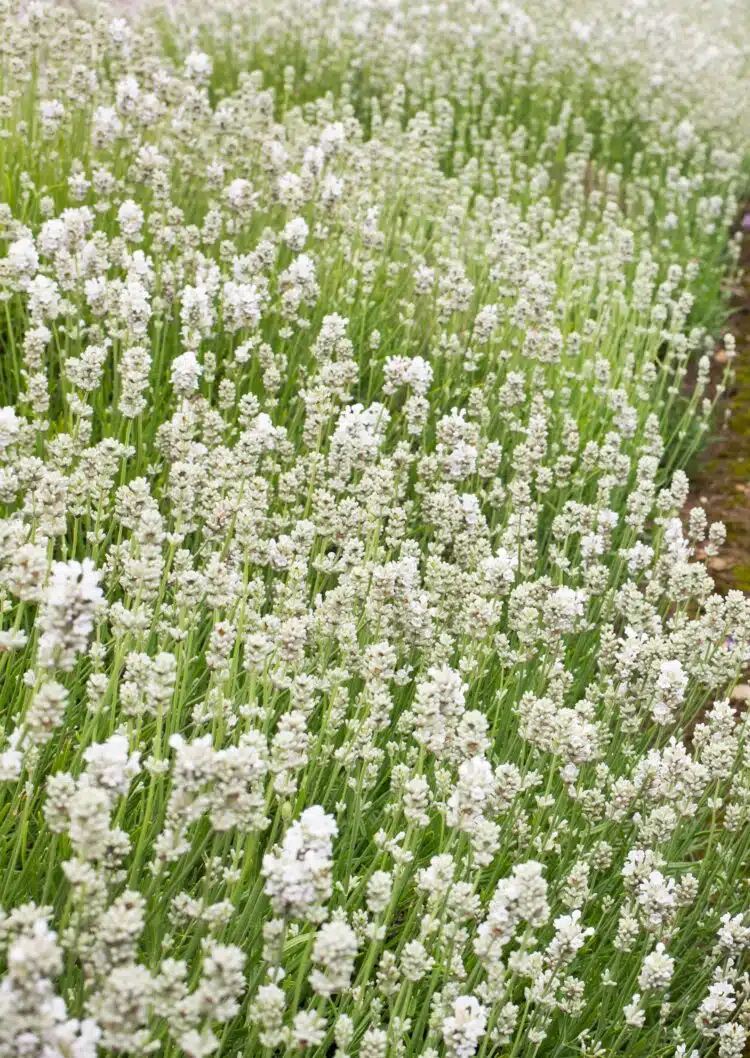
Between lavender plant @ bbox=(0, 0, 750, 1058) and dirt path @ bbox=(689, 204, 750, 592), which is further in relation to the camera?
dirt path @ bbox=(689, 204, 750, 592)

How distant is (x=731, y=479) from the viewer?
5.82m

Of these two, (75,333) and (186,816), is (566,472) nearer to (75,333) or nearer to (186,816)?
(75,333)

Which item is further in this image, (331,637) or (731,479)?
(731,479)

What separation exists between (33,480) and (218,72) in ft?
20.7

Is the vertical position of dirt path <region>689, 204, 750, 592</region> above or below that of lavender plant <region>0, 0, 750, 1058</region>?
below

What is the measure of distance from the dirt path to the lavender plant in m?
0.21

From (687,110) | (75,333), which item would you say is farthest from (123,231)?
(687,110)

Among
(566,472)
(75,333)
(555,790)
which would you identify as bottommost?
(555,790)

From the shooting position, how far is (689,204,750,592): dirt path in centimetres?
507

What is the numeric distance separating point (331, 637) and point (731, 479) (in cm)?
354

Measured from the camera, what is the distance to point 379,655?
7.80 ft

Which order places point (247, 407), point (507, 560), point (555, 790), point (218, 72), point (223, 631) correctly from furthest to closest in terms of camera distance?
point (218, 72) → point (247, 407) → point (555, 790) → point (507, 560) → point (223, 631)

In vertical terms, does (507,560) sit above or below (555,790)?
above

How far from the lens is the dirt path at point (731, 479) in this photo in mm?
5074
